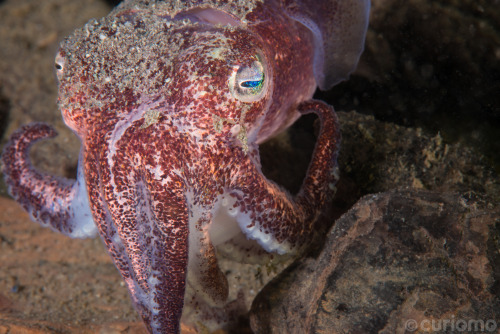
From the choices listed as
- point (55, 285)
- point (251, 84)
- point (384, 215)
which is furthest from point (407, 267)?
point (55, 285)

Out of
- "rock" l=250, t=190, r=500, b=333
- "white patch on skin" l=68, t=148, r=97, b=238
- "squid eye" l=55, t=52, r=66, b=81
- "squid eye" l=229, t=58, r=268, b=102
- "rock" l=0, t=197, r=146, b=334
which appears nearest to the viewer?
"rock" l=250, t=190, r=500, b=333

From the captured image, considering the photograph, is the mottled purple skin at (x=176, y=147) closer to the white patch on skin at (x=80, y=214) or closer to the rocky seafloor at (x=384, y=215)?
the white patch on skin at (x=80, y=214)

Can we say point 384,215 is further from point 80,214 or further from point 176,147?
point 80,214

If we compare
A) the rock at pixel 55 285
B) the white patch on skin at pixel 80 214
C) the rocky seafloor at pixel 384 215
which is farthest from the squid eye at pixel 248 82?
the rock at pixel 55 285

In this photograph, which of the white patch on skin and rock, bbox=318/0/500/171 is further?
rock, bbox=318/0/500/171

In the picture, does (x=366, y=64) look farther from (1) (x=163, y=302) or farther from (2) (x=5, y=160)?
(2) (x=5, y=160)

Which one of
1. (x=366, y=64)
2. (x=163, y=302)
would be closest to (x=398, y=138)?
(x=366, y=64)

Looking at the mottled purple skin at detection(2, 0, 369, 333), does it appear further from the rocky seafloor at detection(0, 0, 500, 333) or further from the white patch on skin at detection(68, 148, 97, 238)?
the rocky seafloor at detection(0, 0, 500, 333)

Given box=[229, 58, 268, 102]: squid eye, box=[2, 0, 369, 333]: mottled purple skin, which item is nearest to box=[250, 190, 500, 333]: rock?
box=[2, 0, 369, 333]: mottled purple skin
